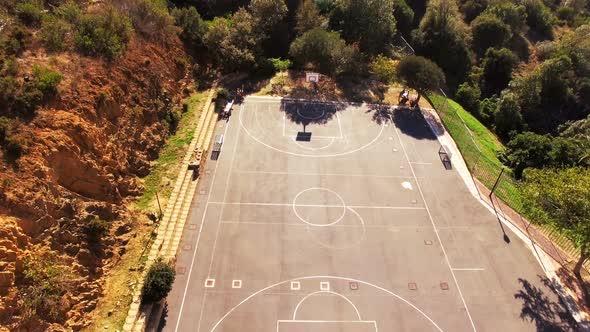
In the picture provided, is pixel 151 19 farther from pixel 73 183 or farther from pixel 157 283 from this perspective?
pixel 157 283

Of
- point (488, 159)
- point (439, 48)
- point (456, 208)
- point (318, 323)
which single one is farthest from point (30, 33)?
point (439, 48)

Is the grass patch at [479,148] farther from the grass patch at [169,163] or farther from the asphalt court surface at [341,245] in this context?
the grass patch at [169,163]

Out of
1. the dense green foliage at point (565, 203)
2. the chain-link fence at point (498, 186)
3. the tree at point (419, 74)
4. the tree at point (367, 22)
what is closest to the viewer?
the dense green foliage at point (565, 203)

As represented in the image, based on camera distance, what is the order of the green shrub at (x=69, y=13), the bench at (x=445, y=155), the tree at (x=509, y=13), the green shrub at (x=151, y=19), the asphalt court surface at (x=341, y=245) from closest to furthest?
1. the asphalt court surface at (x=341, y=245)
2. the green shrub at (x=69, y=13)
3. the bench at (x=445, y=155)
4. the green shrub at (x=151, y=19)
5. the tree at (x=509, y=13)

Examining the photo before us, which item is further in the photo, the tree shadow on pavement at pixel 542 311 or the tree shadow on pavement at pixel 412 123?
the tree shadow on pavement at pixel 412 123

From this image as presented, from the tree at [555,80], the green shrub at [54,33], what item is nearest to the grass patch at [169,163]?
the green shrub at [54,33]

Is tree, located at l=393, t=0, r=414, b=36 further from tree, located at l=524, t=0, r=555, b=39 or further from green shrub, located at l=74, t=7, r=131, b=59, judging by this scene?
green shrub, located at l=74, t=7, r=131, b=59

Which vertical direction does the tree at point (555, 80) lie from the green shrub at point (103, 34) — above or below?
above

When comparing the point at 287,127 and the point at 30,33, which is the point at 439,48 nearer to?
the point at 287,127
